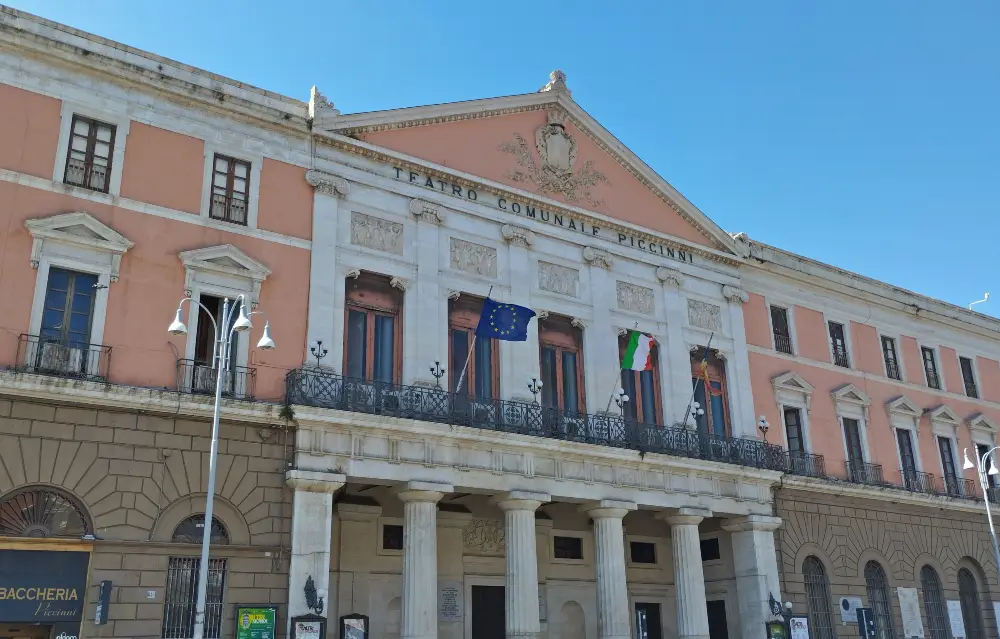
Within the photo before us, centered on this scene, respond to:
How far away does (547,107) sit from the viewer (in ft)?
85.2

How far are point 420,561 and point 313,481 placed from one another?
300cm

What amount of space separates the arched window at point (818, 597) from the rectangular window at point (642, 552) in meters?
4.19

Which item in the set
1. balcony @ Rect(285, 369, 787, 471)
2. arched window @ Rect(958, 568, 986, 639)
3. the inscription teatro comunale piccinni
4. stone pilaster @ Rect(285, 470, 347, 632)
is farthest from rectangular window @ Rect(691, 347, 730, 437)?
stone pilaster @ Rect(285, 470, 347, 632)

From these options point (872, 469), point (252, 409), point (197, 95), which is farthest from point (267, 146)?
point (872, 469)

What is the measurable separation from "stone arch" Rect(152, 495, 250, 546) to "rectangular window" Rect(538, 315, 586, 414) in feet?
27.4

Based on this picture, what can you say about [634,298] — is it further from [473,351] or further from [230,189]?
[230,189]

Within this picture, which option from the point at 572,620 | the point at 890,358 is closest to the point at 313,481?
the point at 572,620

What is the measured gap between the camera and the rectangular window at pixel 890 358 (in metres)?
31.8

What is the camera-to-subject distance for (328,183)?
2125cm

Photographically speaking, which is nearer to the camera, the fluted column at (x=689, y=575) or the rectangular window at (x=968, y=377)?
the fluted column at (x=689, y=575)

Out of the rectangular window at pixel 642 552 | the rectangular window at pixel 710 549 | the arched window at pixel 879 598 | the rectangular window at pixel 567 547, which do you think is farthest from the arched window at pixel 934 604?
the rectangular window at pixel 567 547

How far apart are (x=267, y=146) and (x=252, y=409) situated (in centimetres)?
613

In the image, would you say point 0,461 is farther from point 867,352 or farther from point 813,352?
point 867,352

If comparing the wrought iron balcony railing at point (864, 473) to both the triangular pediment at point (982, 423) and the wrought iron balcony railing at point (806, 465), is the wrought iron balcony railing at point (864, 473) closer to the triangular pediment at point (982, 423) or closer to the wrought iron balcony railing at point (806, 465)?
the wrought iron balcony railing at point (806, 465)
